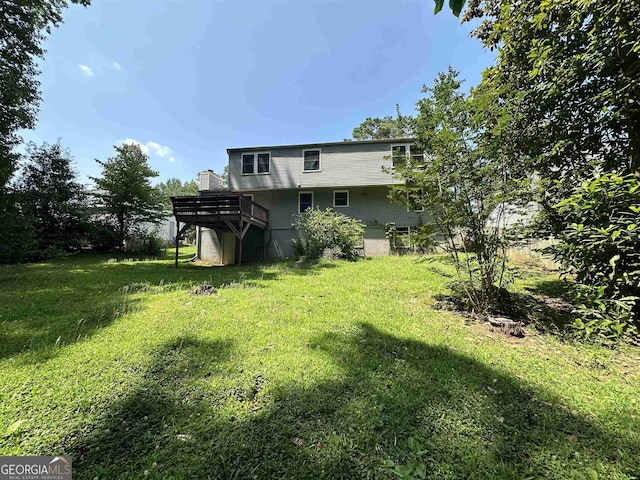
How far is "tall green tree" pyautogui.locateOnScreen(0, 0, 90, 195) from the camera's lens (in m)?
7.30

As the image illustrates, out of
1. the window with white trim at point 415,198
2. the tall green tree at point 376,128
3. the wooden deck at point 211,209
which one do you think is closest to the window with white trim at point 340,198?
the wooden deck at point 211,209

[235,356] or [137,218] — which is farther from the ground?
[137,218]

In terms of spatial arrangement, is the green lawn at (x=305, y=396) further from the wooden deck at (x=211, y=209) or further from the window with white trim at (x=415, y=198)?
the wooden deck at (x=211, y=209)

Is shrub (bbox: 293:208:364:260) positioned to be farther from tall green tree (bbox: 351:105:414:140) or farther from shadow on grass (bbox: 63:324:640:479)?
tall green tree (bbox: 351:105:414:140)

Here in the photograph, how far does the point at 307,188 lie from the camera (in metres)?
14.2

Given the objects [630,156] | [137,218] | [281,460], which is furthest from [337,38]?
[137,218]

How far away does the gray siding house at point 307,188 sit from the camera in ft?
44.7

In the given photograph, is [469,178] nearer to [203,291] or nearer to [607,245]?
[607,245]

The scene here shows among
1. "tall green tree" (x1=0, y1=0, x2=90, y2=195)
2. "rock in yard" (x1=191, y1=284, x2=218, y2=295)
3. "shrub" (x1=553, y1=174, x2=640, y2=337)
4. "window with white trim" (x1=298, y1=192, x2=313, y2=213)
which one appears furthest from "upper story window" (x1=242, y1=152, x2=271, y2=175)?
"shrub" (x1=553, y1=174, x2=640, y2=337)

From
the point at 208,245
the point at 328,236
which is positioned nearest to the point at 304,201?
the point at 328,236

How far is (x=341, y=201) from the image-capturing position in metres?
14.4

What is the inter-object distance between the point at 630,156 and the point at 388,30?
725 centimetres

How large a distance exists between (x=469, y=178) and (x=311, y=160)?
10.9 meters

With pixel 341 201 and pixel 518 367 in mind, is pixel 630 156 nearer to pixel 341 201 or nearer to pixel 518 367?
pixel 518 367
